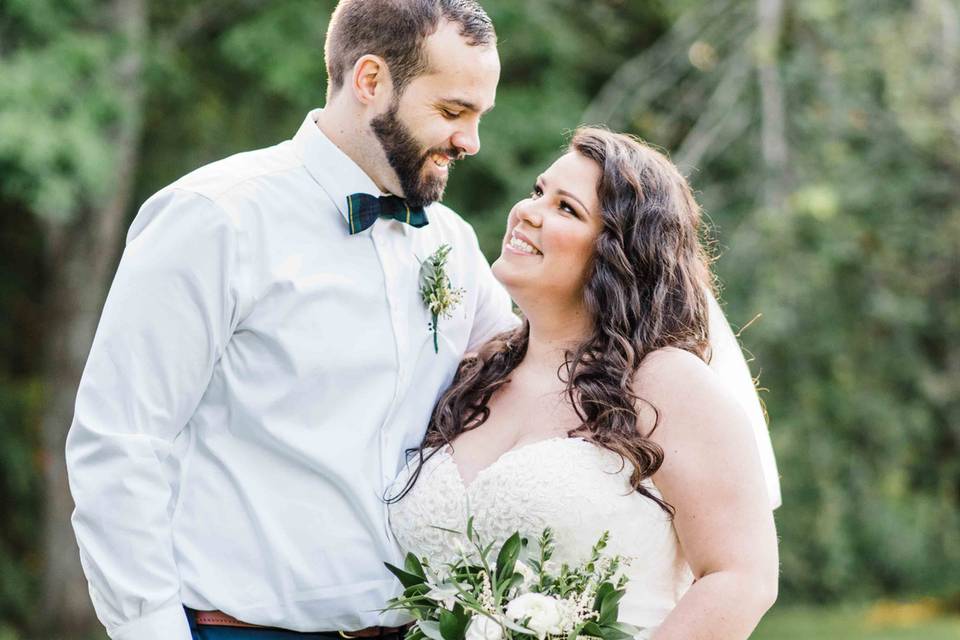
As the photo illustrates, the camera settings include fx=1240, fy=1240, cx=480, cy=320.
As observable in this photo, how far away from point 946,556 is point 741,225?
379cm

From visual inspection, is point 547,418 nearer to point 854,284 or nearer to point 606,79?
point 854,284

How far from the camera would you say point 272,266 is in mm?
2771

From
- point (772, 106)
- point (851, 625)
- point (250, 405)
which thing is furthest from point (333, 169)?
point (851, 625)

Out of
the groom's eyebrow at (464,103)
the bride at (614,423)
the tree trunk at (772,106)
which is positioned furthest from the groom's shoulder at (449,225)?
the tree trunk at (772,106)

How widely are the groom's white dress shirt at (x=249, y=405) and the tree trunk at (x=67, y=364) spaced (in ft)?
19.8

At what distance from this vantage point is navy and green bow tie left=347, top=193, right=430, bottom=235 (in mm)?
2918

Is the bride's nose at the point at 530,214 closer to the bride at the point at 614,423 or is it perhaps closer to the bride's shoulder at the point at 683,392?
the bride at the point at 614,423

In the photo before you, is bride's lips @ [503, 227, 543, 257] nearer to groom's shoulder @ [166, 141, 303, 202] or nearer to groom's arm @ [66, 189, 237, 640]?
groom's shoulder @ [166, 141, 303, 202]

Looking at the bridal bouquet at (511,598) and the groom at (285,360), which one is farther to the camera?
the groom at (285,360)

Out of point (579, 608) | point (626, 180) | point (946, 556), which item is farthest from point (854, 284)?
point (579, 608)

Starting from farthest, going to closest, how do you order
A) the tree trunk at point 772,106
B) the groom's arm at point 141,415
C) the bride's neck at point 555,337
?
the tree trunk at point 772,106, the bride's neck at point 555,337, the groom's arm at point 141,415

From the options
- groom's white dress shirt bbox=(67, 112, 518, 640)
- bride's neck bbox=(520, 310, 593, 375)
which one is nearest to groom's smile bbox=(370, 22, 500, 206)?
groom's white dress shirt bbox=(67, 112, 518, 640)

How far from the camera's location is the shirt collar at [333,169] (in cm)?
294

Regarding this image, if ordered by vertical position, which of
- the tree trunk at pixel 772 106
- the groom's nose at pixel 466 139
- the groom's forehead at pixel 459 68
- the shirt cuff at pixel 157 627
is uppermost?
the tree trunk at pixel 772 106
